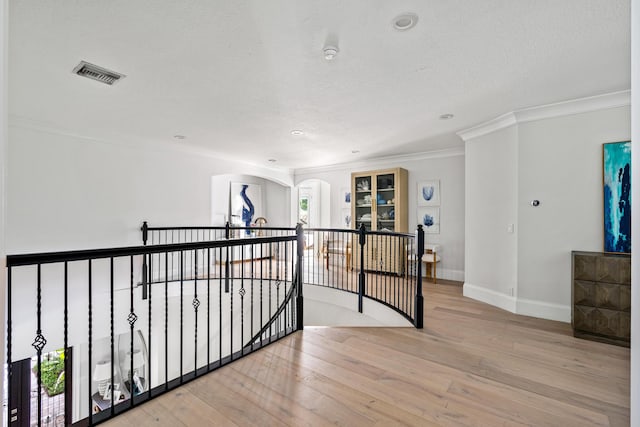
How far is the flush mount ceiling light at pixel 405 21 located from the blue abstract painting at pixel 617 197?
280 centimetres

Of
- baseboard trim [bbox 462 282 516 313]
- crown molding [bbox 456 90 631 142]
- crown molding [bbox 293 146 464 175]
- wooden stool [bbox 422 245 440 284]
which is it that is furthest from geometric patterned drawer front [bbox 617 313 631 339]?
crown molding [bbox 293 146 464 175]

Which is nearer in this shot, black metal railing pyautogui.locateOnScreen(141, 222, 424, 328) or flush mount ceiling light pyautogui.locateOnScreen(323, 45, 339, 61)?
flush mount ceiling light pyautogui.locateOnScreen(323, 45, 339, 61)

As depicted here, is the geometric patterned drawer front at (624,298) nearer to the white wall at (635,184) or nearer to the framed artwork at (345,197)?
the white wall at (635,184)

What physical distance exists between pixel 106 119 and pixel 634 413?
5029 millimetres

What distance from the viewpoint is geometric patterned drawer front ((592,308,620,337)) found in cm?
268

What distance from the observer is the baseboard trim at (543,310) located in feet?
10.8

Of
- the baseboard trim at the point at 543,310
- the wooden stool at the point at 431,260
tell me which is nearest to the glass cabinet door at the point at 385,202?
the wooden stool at the point at 431,260

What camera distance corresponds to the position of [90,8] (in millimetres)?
1724

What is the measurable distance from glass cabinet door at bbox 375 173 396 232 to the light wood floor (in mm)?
3019

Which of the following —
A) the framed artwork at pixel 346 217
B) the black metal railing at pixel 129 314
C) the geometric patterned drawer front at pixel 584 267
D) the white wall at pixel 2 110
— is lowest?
the black metal railing at pixel 129 314

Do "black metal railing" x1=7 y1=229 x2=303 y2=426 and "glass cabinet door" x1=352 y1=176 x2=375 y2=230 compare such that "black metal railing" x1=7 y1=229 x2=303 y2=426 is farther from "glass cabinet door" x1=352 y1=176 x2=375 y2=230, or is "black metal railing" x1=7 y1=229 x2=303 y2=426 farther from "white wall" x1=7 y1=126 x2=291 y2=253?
"glass cabinet door" x1=352 y1=176 x2=375 y2=230

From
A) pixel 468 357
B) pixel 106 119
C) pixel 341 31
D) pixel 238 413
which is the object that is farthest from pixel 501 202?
pixel 106 119

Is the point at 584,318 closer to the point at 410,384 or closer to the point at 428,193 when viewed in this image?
the point at 410,384

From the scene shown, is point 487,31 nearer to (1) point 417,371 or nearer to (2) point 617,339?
(1) point 417,371
